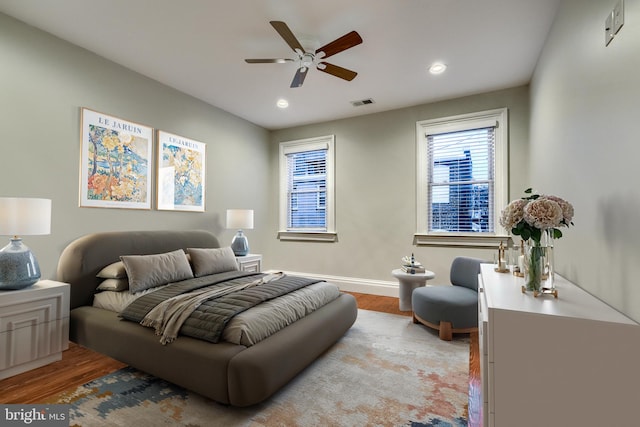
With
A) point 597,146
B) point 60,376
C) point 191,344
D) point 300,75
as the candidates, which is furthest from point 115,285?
point 597,146

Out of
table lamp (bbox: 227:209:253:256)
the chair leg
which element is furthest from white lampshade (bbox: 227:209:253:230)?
the chair leg

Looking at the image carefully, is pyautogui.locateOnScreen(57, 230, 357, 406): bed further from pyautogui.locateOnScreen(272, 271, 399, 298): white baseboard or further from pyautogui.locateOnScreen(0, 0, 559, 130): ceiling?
pyautogui.locateOnScreen(0, 0, 559, 130): ceiling

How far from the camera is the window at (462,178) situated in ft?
13.1

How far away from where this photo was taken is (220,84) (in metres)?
3.84

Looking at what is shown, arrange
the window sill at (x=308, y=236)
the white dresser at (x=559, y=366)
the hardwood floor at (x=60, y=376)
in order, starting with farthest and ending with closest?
the window sill at (x=308, y=236), the hardwood floor at (x=60, y=376), the white dresser at (x=559, y=366)

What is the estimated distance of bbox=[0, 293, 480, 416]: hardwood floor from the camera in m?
1.95

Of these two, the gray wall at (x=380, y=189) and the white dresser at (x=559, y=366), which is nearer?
the white dresser at (x=559, y=366)

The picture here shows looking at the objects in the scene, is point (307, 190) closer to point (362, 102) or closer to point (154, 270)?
point (362, 102)

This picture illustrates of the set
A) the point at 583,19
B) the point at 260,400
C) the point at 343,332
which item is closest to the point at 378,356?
the point at 343,332

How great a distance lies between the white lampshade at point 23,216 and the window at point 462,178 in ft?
13.7

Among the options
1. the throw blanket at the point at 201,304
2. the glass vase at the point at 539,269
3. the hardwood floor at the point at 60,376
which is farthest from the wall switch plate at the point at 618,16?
the throw blanket at the point at 201,304

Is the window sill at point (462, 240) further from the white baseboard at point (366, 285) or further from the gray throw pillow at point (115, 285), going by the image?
the gray throw pillow at point (115, 285)

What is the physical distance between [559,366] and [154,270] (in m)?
3.12

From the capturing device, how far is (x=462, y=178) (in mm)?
4223
